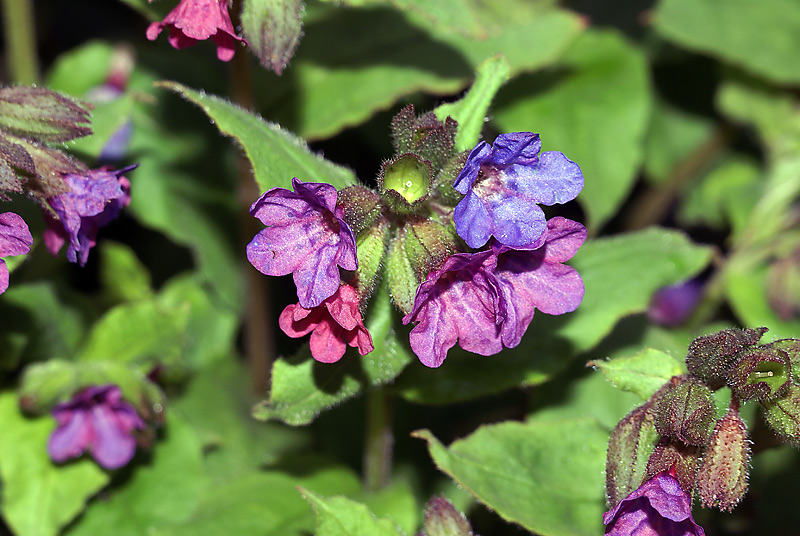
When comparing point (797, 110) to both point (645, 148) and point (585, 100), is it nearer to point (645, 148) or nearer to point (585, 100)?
point (645, 148)

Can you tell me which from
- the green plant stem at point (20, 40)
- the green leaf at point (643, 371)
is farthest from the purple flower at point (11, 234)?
the green plant stem at point (20, 40)

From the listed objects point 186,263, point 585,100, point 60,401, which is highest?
point 585,100

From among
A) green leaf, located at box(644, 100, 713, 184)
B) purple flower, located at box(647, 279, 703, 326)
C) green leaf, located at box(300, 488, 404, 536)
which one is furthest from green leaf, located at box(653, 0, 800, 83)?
green leaf, located at box(300, 488, 404, 536)

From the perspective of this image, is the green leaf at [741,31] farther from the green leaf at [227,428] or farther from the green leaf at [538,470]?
the green leaf at [227,428]

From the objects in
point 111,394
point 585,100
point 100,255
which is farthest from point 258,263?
point 585,100

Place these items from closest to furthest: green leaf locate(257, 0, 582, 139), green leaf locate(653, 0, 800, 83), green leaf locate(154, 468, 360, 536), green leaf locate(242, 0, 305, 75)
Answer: green leaf locate(242, 0, 305, 75), green leaf locate(154, 468, 360, 536), green leaf locate(257, 0, 582, 139), green leaf locate(653, 0, 800, 83)

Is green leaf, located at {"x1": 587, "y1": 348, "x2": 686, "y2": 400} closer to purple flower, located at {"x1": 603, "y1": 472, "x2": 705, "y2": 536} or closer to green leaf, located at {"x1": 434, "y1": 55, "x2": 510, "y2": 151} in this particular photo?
purple flower, located at {"x1": 603, "y1": 472, "x2": 705, "y2": 536}

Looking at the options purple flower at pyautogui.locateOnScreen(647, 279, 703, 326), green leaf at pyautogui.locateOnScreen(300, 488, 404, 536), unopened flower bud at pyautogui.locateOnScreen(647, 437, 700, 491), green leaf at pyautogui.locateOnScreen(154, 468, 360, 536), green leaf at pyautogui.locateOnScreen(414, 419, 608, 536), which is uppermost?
unopened flower bud at pyautogui.locateOnScreen(647, 437, 700, 491)
